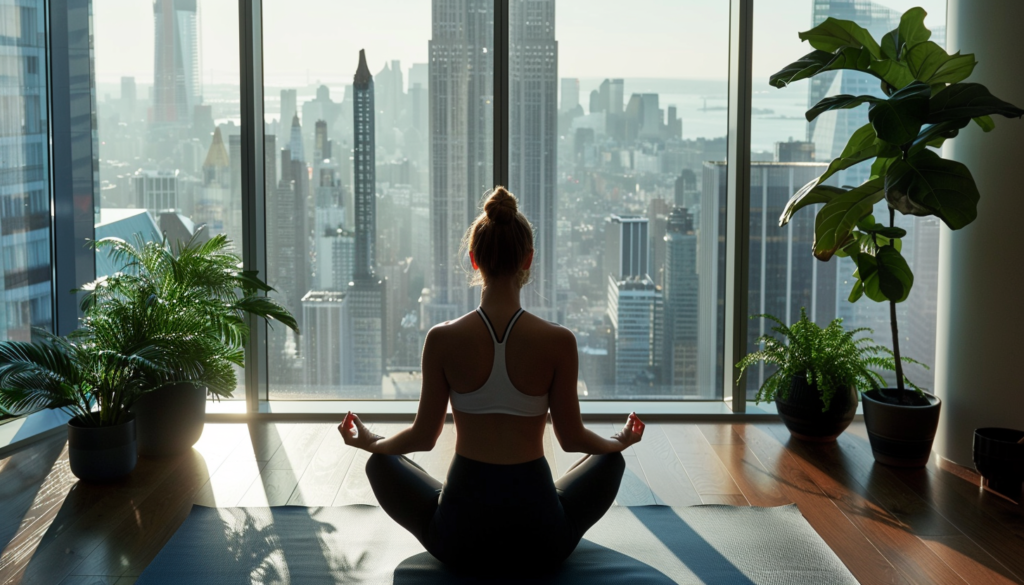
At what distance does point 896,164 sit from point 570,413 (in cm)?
183

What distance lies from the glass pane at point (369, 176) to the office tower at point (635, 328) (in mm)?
741

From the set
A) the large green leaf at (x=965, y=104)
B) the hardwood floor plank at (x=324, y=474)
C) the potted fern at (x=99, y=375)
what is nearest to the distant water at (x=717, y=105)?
the large green leaf at (x=965, y=104)

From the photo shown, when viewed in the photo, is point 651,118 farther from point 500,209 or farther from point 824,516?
point 500,209

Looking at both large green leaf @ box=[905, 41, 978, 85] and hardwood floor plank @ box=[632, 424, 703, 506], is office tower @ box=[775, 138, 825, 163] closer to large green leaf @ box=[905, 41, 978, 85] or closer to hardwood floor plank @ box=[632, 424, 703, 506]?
large green leaf @ box=[905, 41, 978, 85]

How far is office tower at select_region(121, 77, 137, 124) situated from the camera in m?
4.50

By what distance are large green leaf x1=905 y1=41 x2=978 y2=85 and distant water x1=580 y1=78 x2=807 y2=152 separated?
89cm

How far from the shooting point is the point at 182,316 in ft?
12.3

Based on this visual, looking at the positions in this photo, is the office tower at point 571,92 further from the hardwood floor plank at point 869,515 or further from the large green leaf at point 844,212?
the hardwood floor plank at point 869,515

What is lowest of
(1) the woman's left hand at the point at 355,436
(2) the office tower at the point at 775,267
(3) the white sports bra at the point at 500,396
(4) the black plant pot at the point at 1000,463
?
(4) the black plant pot at the point at 1000,463

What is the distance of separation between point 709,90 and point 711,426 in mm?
1654

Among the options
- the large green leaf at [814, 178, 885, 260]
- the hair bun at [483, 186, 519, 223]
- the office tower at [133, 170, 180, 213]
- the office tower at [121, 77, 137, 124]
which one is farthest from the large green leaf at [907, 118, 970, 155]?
the office tower at [121, 77, 137, 124]

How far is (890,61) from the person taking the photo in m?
3.64

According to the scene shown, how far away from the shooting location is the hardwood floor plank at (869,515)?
283 centimetres

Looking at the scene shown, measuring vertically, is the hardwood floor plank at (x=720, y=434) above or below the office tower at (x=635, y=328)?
below
